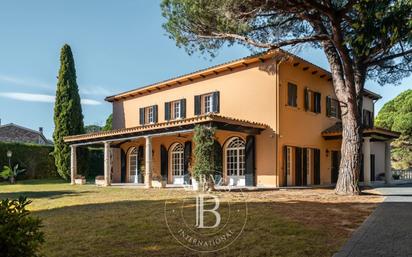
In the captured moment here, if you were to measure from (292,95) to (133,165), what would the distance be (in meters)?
12.0

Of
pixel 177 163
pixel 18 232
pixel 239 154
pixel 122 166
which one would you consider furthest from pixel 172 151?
pixel 18 232

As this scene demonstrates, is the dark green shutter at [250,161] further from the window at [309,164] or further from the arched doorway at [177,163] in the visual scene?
the arched doorway at [177,163]

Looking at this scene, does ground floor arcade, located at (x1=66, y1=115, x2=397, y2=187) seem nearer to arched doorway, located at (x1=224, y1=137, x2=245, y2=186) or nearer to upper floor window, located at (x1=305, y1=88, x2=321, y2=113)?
arched doorway, located at (x1=224, y1=137, x2=245, y2=186)

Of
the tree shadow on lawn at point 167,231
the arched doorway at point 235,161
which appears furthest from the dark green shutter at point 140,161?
the tree shadow on lawn at point 167,231

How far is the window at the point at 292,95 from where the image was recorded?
1862cm

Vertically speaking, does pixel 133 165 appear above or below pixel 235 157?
below

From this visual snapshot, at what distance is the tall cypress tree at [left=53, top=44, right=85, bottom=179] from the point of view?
27.0 metres

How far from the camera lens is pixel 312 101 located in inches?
803

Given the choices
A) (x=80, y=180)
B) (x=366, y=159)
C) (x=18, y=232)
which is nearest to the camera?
(x=18, y=232)

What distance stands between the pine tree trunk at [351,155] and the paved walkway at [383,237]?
4345 mm

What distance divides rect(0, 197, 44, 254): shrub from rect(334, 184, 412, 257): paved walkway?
13.9 ft

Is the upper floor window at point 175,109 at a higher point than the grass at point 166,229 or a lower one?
higher

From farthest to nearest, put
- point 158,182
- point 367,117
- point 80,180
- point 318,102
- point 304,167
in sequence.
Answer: point 367,117, point 80,180, point 318,102, point 304,167, point 158,182

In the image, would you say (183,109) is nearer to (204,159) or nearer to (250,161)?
(250,161)
